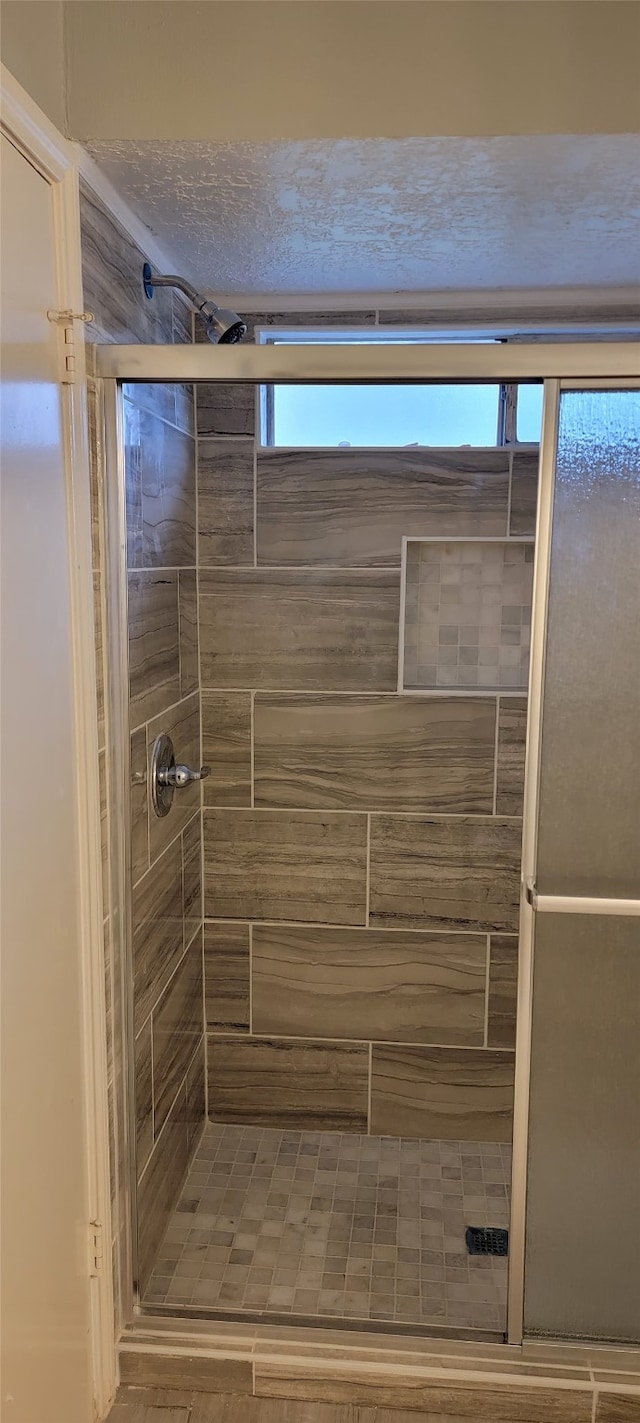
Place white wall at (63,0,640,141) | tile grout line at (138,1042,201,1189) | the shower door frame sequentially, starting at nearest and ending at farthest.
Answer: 1. white wall at (63,0,640,141)
2. the shower door frame
3. tile grout line at (138,1042,201,1189)

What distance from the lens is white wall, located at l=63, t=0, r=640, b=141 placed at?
1.41 meters

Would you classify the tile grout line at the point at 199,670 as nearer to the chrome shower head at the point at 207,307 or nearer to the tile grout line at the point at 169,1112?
the tile grout line at the point at 169,1112

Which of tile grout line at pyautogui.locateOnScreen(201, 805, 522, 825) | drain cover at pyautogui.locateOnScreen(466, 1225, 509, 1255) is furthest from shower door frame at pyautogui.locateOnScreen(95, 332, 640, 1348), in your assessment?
tile grout line at pyautogui.locateOnScreen(201, 805, 522, 825)

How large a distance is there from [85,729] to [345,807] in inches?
40.7

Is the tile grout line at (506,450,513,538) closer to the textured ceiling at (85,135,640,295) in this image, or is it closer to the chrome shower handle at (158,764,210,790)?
the textured ceiling at (85,135,640,295)

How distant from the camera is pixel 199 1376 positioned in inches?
70.2

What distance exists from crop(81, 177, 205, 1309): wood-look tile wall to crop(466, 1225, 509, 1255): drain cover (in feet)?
2.25

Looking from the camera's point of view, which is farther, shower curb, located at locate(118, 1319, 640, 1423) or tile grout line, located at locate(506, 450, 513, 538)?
tile grout line, located at locate(506, 450, 513, 538)

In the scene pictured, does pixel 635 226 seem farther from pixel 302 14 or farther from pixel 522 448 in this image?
pixel 302 14

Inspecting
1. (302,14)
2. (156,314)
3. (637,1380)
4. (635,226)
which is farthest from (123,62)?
(637,1380)

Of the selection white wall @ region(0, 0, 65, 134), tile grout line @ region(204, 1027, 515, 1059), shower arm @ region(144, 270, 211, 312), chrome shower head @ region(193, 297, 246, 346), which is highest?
white wall @ region(0, 0, 65, 134)

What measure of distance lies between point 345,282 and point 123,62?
0.83 meters

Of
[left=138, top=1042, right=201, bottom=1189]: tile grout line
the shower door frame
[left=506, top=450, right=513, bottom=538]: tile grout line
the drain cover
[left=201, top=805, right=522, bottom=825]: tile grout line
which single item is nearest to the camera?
the shower door frame

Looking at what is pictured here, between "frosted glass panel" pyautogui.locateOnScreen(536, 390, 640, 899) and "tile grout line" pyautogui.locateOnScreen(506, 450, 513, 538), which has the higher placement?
"tile grout line" pyautogui.locateOnScreen(506, 450, 513, 538)
